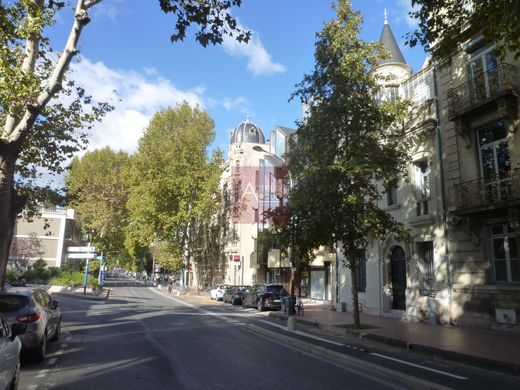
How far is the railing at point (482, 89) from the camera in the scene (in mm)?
14703

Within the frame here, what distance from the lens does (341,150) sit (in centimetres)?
1562

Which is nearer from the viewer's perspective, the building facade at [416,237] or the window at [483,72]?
the window at [483,72]

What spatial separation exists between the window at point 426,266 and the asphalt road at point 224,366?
7206 mm

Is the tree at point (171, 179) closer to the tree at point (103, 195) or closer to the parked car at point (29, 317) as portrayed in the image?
the tree at point (103, 195)

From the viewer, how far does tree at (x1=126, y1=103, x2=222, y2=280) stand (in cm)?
3866

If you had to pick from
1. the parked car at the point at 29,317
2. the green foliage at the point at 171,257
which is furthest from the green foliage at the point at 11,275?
A: the parked car at the point at 29,317

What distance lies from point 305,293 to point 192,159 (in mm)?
16800

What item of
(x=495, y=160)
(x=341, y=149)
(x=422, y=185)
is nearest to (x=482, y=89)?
(x=495, y=160)

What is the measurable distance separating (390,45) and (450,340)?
17094 millimetres

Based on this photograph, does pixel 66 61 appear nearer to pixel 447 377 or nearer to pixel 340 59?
pixel 340 59

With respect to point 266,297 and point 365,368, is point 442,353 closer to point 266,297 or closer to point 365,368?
point 365,368

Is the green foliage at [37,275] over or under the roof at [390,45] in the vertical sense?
under

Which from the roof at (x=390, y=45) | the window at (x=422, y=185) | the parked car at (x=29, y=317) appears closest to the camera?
the parked car at (x=29, y=317)

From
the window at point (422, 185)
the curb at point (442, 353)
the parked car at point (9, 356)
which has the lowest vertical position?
the curb at point (442, 353)
